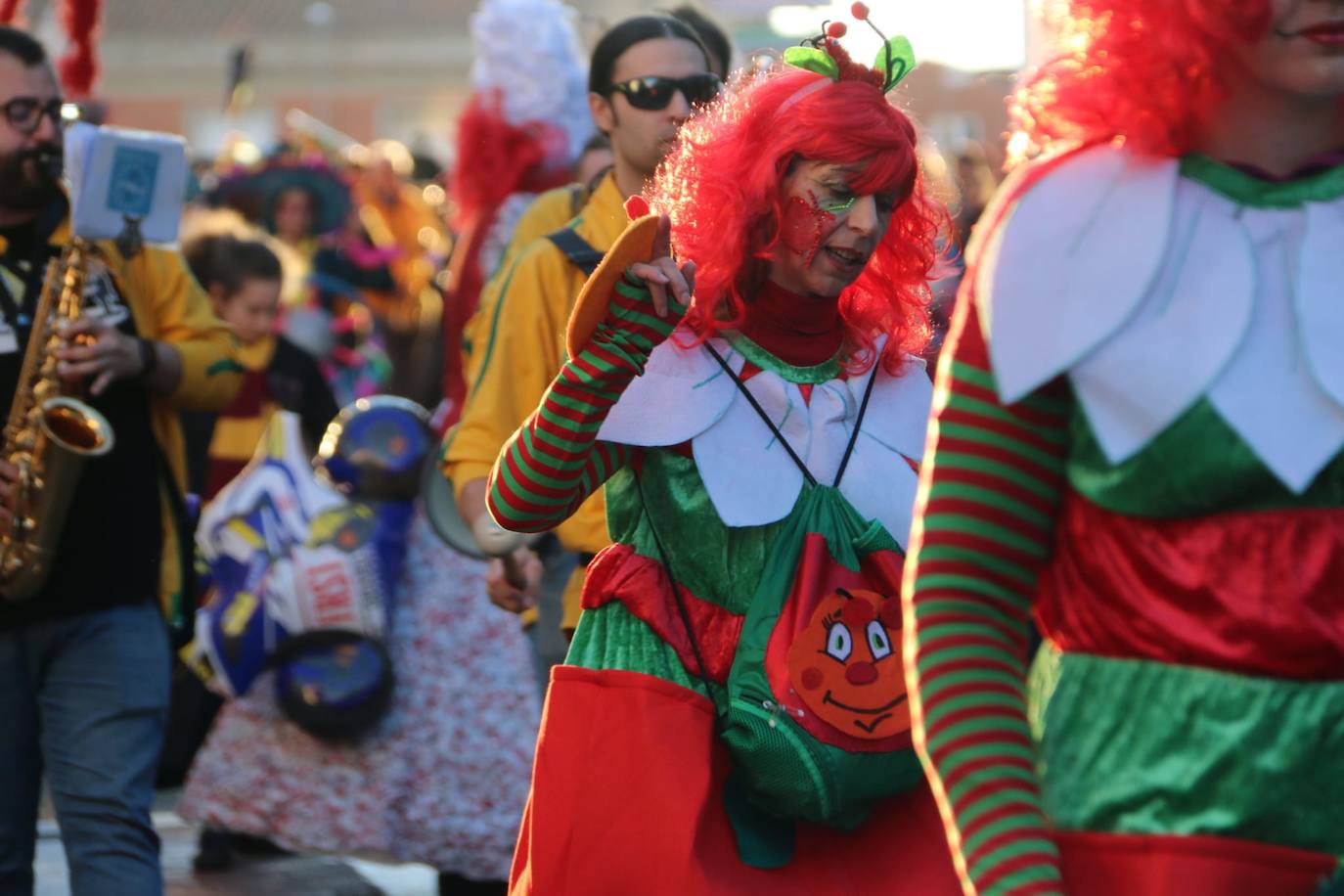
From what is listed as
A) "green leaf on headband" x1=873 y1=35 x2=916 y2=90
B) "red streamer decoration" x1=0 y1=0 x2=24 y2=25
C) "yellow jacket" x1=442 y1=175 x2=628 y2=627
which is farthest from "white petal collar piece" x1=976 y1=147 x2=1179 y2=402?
"red streamer decoration" x1=0 y1=0 x2=24 y2=25

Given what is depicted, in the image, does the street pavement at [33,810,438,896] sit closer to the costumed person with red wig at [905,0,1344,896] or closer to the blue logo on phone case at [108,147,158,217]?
the blue logo on phone case at [108,147,158,217]

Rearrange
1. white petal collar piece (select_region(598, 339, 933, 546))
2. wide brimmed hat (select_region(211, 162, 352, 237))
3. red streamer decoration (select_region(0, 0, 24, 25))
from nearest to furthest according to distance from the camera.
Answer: white petal collar piece (select_region(598, 339, 933, 546)), red streamer decoration (select_region(0, 0, 24, 25)), wide brimmed hat (select_region(211, 162, 352, 237))

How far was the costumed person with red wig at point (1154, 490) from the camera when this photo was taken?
1861mm

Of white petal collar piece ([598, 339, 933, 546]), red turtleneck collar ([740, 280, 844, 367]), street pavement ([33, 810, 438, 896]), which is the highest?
red turtleneck collar ([740, 280, 844, 367])

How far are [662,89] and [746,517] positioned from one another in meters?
1.70

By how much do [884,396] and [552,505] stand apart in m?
0.56

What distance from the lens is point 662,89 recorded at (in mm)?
4586

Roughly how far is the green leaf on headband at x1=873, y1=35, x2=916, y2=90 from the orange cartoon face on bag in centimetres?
78

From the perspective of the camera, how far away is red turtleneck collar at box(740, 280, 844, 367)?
10.8ft

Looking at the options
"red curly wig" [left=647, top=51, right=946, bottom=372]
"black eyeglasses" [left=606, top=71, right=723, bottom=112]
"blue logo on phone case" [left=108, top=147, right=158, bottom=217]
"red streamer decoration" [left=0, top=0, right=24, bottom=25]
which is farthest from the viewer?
"red streamer decoration" [left=0, top=0, right=24, bottom=25]

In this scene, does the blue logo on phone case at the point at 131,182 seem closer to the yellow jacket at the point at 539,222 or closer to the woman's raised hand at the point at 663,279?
the yellow jacket at the point at 539,222

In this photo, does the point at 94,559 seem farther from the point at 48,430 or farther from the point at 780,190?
the point at 780,190

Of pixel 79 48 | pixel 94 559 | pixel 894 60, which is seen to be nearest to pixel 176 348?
pixel 94 559

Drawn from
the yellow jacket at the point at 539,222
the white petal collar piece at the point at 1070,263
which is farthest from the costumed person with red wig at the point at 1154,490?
the yellow jacket at the point at 539,222
